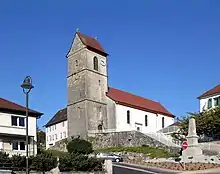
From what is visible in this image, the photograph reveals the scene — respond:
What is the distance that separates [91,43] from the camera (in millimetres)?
89875

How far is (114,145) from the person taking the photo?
76.4 m

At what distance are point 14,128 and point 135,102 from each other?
43881 millimetres

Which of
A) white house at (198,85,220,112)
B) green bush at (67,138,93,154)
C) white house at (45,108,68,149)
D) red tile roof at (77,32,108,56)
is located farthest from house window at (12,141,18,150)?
white house at (45,108,68,149)

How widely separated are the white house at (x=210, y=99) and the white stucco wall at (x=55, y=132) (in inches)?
1195

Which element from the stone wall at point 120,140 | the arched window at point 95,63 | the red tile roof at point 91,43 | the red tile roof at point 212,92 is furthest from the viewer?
the arched window at point 95,63

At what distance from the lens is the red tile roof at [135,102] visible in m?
89.5

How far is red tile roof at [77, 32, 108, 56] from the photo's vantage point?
87.8m

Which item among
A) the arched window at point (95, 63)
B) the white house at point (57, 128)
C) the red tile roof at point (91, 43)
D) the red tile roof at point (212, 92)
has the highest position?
the red tile roof at point (91, 43)

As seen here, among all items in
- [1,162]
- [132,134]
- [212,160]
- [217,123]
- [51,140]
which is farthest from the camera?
[51,140]

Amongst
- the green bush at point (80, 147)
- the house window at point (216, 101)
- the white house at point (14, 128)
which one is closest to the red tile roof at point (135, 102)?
the house window at point (216, 101)

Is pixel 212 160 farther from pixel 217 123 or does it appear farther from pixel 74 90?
pixel 74 90

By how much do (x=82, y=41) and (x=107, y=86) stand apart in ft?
33.4

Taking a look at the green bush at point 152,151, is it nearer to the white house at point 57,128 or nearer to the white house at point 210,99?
the white house at point 210,99

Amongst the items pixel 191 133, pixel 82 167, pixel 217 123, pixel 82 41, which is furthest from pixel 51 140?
pixel 82 167
